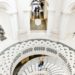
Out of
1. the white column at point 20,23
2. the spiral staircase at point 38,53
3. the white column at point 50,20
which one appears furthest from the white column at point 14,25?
the white column at point 50,20

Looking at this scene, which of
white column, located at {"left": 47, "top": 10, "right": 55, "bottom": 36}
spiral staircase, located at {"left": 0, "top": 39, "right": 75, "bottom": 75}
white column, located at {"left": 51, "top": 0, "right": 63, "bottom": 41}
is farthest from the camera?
spiral staircase, located at {"left": 0, "top": 39, "right": 75, "bottom": 75}

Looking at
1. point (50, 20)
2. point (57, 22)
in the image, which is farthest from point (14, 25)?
point (57, 22)

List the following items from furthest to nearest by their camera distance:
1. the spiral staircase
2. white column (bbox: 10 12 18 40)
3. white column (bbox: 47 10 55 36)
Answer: the spiral staircase → white column (bbox: 47 10 55 36) → white column (bbox: 10 12 18 40)

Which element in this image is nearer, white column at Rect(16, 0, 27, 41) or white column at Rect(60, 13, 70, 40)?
white column at Rect(16, 0, 27, 41)

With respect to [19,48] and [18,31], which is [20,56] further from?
[18,31]

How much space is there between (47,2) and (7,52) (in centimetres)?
307

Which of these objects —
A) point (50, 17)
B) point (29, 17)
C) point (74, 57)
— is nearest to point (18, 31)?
point (29, 17)

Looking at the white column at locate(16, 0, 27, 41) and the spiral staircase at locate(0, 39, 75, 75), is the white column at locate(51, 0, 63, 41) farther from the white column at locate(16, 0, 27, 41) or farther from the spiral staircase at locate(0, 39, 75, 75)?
the white column at locate(16, 0, 27, 41)

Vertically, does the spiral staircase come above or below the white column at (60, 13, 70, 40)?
below

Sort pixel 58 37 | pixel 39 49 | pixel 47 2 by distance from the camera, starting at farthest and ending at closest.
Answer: pixel 39 49, pixel 58 37, pixel 47 2

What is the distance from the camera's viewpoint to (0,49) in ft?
37.1

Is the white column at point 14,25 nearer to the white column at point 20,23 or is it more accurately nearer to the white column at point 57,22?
the white column at point 20,23

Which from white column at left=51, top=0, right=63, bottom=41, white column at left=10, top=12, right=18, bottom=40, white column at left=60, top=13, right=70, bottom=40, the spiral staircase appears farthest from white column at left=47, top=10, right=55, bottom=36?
white column at left=10, top=12, right=18, bottom=40

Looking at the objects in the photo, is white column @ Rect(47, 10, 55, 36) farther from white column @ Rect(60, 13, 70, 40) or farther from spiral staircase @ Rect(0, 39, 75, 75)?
spiral staircase @ Rect(0, 39, 75, 75)
